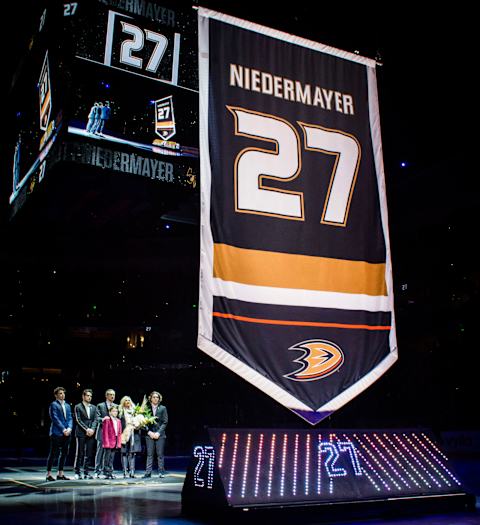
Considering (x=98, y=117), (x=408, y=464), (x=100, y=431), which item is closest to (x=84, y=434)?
(x=100, y=431)

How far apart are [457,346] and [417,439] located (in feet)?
55.4

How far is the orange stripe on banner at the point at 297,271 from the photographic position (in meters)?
5.55

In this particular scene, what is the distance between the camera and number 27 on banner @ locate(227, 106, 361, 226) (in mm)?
5754

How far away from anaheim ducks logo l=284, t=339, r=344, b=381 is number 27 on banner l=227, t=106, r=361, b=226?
4.09 feet

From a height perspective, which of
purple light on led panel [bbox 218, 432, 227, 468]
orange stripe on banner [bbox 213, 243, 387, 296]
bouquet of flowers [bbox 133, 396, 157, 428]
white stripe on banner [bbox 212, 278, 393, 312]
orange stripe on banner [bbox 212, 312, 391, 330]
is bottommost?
purple light on led panel [bbox 218, 432, 227, 468]

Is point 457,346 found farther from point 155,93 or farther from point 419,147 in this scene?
point 155,93

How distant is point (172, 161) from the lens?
22.3 ft

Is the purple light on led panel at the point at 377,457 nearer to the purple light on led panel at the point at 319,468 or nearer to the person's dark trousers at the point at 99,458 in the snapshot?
the purple light on led panel at the point at 319,468

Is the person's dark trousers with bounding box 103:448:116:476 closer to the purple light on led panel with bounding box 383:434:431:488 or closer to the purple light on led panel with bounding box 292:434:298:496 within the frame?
the purple light on led panel with bounding box 292:434:298:496

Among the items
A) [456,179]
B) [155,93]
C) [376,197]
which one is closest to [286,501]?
[376,197]

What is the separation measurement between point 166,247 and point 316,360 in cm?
1465

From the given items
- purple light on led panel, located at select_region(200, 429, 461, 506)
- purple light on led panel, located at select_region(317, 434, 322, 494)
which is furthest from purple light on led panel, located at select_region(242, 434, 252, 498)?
purple light on led panel, located at select_region(317, 434, 322, 494)

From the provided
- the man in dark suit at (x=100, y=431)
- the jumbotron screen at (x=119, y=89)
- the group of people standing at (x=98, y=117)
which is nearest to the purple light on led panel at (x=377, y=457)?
the jumbotron screen at (x=119, y=89)

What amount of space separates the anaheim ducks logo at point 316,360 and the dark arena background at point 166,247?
39 centimetres
